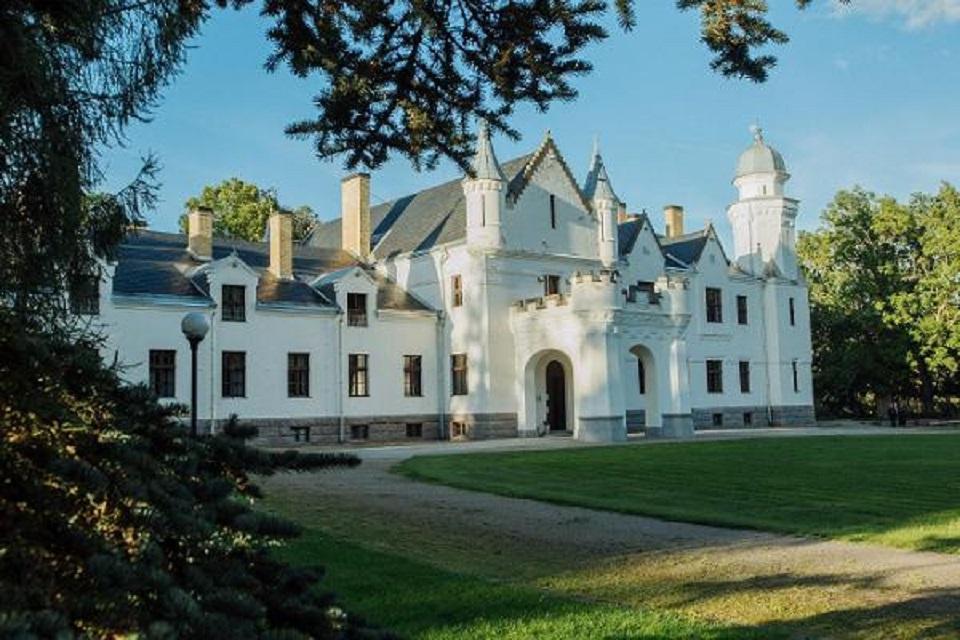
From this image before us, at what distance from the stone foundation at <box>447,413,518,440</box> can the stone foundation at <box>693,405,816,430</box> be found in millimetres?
11081

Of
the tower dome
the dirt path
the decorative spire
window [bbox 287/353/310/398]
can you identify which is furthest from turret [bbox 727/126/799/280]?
the dirt path

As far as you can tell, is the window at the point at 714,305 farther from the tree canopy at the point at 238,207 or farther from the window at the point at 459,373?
the tree canopy at the point at 238,207

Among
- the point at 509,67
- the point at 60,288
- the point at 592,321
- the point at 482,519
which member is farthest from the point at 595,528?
the point at 592,321

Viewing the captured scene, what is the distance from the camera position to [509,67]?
274 inches

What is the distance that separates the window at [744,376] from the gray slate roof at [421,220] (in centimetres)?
1563

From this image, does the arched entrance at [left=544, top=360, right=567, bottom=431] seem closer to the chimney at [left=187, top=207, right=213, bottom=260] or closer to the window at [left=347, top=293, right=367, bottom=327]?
the window at [left=347, top=293, right=367, bottom=327]

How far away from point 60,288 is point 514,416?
3142 centimetres

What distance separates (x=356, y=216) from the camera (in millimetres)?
39750

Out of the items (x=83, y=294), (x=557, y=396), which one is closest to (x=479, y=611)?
(x=83, y=294)

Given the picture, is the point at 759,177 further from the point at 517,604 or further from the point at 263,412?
the point at 517,604

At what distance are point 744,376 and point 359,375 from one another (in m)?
20.1

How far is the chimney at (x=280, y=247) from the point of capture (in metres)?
34.8

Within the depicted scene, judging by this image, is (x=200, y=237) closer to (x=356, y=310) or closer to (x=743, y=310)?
(x=356, y=310)

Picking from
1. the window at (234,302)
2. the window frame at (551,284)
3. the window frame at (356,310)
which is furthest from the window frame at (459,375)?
the window at (234,302)
